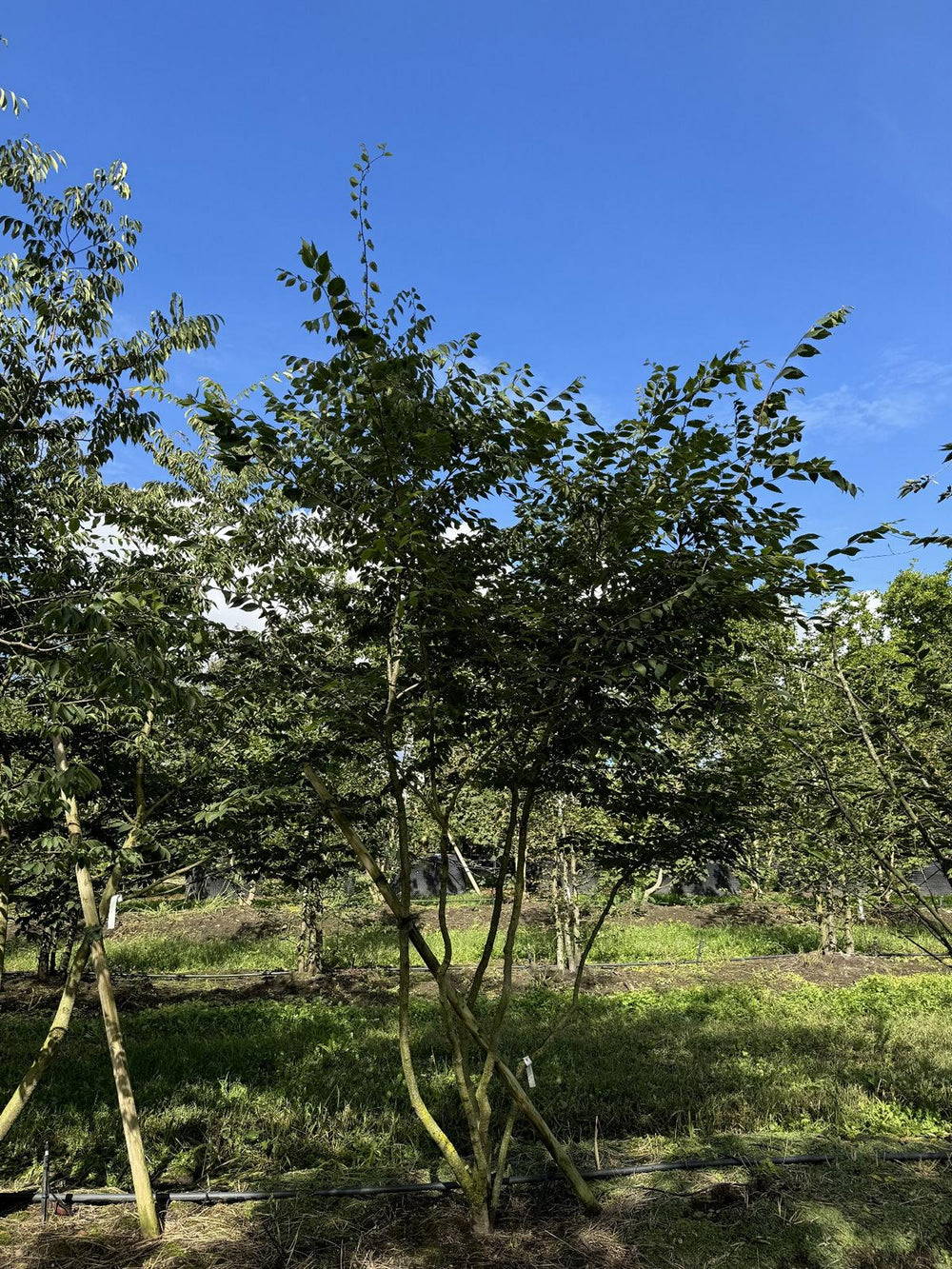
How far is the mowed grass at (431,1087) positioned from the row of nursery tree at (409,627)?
115 cm

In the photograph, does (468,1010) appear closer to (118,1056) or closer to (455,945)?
(118,1056)

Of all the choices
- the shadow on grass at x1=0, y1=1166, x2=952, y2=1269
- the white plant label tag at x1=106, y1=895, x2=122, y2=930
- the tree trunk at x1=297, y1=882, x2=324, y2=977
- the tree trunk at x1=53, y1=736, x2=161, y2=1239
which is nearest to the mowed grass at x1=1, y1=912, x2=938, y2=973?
the tree trunk at x1=297, y1=882, x2=324, y2=977

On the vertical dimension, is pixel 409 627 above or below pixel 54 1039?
above

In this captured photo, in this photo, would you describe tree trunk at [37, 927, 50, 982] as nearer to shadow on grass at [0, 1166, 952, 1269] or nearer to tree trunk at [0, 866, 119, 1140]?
tree trunk at [0, 866, 119, 1140]

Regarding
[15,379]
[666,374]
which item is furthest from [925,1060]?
[15,379]

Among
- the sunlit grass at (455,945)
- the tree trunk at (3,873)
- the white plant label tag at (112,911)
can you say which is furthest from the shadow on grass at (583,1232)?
the sunlit grass at (455,945)

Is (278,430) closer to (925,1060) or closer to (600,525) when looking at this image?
(600,525)

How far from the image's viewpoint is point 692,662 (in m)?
3.96

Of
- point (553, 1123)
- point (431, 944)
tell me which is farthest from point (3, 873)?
point (431, 944)

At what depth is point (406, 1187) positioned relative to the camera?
15.8ft

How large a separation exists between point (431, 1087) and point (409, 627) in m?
4.82

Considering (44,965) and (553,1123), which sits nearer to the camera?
(553,1123)

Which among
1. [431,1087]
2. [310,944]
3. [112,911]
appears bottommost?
[431,1087]

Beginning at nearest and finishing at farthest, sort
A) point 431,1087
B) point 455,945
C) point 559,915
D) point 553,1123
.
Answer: point 553,1123 → point 431,1087 → point 559,915 → point 455,945
